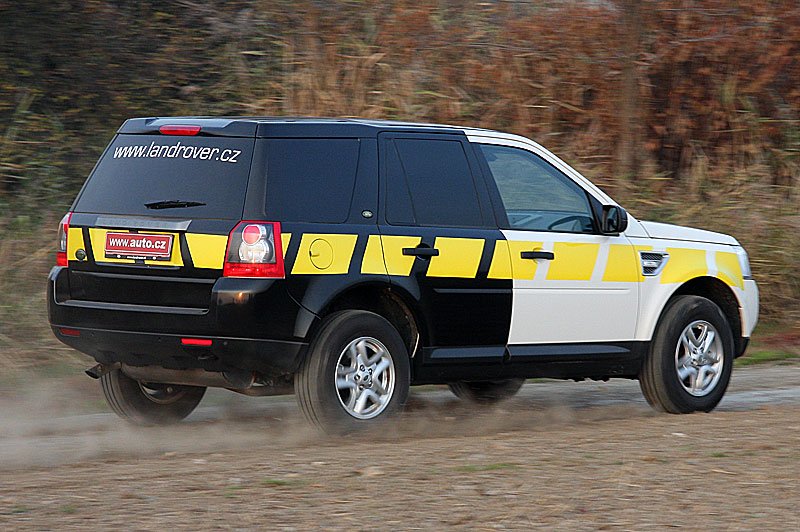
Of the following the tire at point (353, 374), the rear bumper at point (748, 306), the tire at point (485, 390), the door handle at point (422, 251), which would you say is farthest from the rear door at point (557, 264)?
the tire at point (485, 390)

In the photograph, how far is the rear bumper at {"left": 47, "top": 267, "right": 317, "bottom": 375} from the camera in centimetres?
704

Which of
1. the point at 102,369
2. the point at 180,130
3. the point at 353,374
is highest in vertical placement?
the point at 180,130

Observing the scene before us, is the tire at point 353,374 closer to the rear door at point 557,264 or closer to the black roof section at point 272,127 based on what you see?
the rear door at point 557,264

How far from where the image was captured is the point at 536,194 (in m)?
8.50

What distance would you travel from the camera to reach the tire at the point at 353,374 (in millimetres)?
7281

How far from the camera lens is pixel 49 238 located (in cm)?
1277

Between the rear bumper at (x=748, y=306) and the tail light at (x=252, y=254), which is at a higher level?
the tail light at (x=252, y=254)

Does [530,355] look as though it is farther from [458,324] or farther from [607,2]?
[607,2]

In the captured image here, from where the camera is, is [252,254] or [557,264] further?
[557,264]

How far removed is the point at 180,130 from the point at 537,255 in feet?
7.55

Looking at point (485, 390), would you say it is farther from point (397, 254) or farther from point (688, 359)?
point (397, 254)

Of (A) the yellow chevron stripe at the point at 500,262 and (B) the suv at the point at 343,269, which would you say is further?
(A) the yellow chevron stripe at the point at 500,262

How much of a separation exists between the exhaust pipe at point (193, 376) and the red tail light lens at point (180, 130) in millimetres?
1311

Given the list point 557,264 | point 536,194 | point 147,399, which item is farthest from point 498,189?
point 147,399
